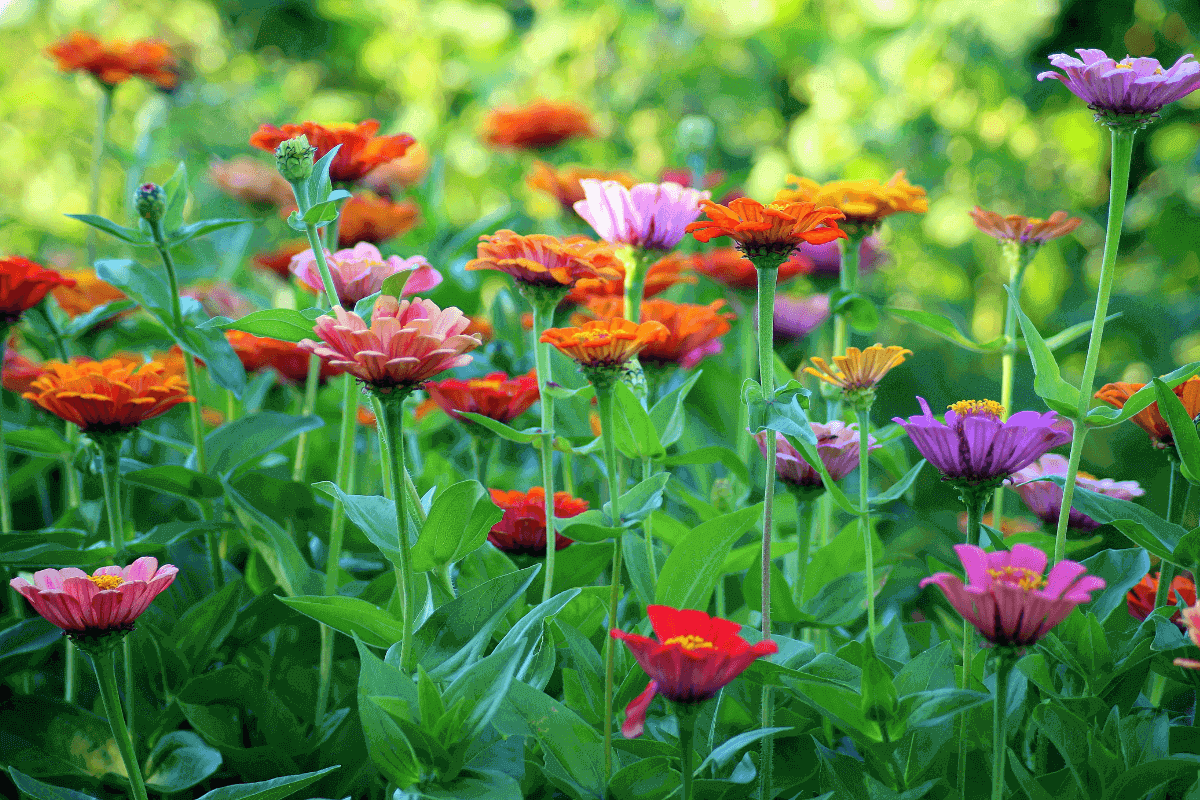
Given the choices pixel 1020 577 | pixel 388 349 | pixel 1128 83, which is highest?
pixel 1128 83

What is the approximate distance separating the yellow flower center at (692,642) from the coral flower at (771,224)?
0.20 meters

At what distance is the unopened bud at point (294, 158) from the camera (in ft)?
1.58

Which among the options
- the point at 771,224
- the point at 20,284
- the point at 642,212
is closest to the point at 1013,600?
the point at 771,224

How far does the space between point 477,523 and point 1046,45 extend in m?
1.99

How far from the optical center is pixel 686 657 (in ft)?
1.23

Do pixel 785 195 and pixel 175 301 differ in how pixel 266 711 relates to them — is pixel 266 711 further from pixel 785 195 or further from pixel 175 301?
pixel 785 195

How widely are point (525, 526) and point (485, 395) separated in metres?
0.10

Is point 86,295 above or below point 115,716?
above

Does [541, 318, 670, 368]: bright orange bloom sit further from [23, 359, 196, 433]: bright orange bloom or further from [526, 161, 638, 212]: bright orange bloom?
[526, 161, 638, 212]: bright orange bloom

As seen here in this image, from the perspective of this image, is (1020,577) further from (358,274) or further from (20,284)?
(20,284)

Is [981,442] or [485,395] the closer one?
[981,442]

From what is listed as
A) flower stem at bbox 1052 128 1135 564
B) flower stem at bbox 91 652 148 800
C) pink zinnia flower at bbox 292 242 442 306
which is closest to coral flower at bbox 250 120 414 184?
pink zinnia flower at bbox 292 242 442 306

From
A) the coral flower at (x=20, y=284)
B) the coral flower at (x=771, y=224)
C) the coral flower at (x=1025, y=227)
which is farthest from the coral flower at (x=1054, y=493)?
the coral flower at (x=20, y=284)

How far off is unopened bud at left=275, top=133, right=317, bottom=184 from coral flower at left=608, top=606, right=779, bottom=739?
29cm
